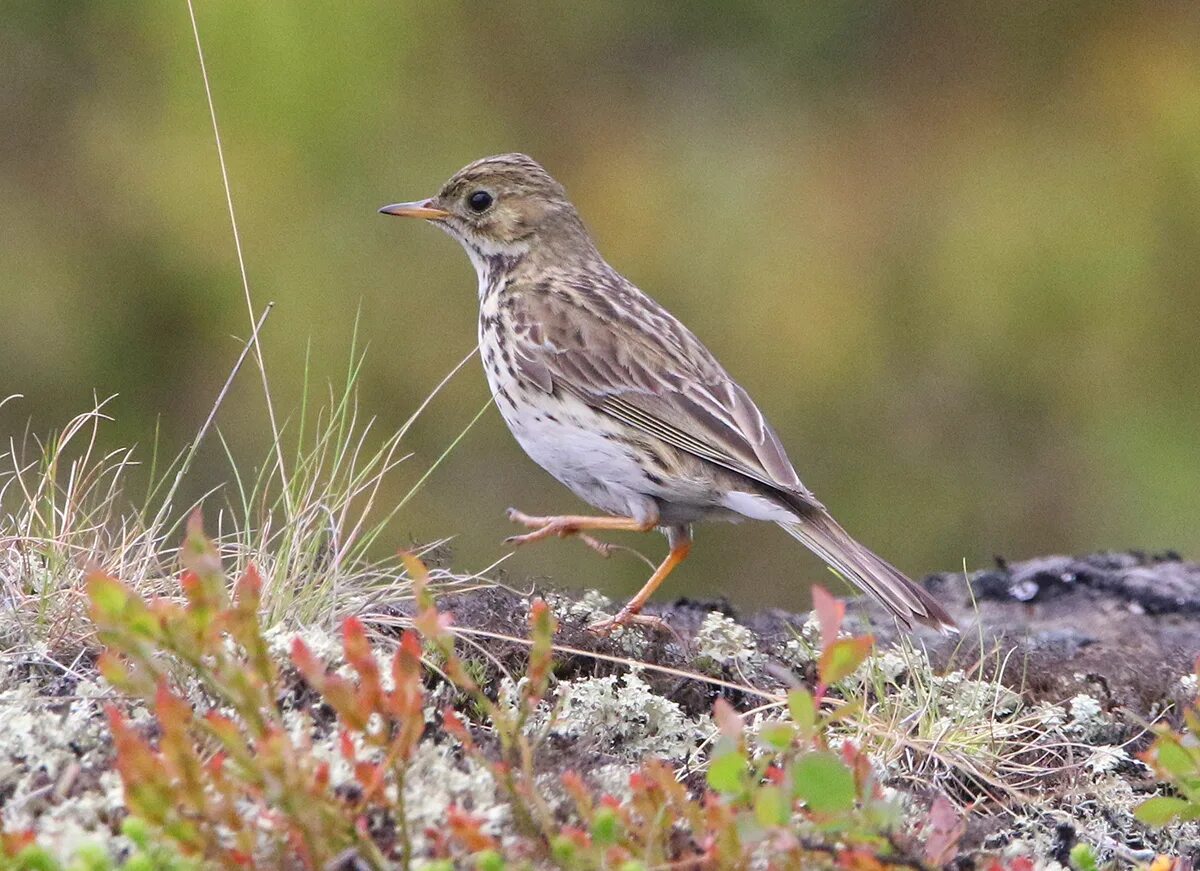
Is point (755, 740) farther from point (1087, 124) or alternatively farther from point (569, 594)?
point (1087, 124)

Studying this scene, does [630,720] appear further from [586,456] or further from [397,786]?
[586,456]

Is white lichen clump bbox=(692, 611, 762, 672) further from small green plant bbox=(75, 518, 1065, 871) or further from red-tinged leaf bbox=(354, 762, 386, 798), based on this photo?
red-tinged leaf bbox=(354, 762, 386, 798)

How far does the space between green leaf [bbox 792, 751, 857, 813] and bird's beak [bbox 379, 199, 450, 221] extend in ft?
13.5

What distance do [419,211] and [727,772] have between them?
420cm

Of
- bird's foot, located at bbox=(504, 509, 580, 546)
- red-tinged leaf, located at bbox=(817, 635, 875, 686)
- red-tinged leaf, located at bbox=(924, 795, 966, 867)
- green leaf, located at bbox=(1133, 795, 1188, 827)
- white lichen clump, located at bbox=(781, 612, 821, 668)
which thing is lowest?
white lichen clump, located at bbox=(781, 612, 821, 668)

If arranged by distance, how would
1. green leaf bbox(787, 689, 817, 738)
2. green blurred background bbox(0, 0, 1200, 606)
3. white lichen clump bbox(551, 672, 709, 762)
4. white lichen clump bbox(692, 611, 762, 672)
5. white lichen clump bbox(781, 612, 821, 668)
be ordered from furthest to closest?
green blurred background bbox(0, 0, 1200, 606) < white lichen clump bbox(781, 612, 821, 668) < white lichen clump bbox(692, 611, 762, 672) < white lichen clump bbox(551, 672, 709, 762) < green leaf bbox(787, 689, 817, 738)

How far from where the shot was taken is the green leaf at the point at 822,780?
2.62 meters

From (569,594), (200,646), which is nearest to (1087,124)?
(569,594)

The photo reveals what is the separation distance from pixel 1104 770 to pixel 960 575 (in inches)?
104

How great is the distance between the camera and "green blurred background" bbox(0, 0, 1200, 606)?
866 cm

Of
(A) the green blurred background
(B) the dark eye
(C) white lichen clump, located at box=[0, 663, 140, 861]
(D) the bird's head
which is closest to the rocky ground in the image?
(C) white lichen clump, located at box=[0, 663, 140, 861]

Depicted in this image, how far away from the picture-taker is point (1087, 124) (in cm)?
952

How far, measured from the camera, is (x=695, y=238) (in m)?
9.04

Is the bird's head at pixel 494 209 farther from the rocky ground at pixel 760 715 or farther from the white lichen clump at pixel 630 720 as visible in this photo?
the white lichen clump at pixel 630 720
